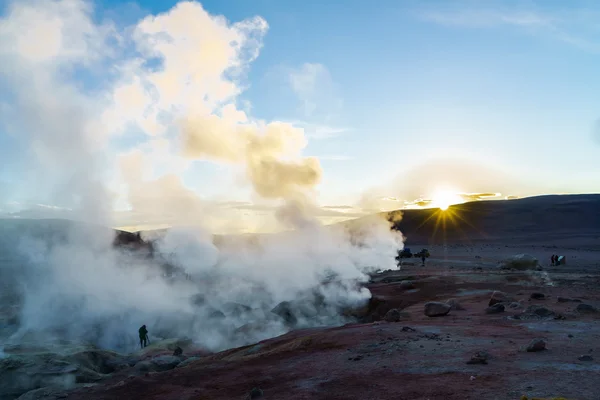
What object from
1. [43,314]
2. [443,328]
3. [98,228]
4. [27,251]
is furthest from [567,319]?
[27,251]

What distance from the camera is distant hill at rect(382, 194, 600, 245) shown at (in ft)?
321

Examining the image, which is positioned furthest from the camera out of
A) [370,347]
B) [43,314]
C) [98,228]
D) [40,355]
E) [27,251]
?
[27,251]

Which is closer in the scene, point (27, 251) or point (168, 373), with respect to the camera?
point (168, 373)

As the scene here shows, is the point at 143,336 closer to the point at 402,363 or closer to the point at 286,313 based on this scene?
the point at 286,313

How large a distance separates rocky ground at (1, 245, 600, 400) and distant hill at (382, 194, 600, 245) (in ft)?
273

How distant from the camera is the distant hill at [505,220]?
9788cm

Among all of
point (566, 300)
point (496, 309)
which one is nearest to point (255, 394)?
point (496, 309)

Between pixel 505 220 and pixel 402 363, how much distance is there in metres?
109

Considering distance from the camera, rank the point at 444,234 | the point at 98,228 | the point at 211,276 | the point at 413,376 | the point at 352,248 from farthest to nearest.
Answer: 1. the point at 444,234
2. the point at 352,248
3. the point at 211,276
4. the point at 98,228
5. the point at 413,376

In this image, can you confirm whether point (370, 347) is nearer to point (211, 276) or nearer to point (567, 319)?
point (567, 319)

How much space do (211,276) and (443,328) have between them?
29784 millimetres

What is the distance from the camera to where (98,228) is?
123ft

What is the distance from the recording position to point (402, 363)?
447 inches

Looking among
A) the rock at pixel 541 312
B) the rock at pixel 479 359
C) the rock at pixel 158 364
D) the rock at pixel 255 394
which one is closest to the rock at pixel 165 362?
the rock at pixel 158 364
